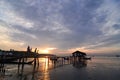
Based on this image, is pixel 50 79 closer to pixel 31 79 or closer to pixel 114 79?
pixel 31 79

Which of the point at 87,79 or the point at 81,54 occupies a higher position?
the point at 81,54

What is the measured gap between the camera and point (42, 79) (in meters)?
24.9

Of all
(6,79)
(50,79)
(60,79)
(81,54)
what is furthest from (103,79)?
(81,54)

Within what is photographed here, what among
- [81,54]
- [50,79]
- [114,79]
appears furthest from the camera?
[81,54]

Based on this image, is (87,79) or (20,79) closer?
(20,79)

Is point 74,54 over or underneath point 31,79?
over

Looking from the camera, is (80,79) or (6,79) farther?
(80,79)

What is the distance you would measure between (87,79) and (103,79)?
9.35ft

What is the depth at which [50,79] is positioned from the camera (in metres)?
25.4

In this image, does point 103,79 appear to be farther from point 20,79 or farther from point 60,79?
point 20,79

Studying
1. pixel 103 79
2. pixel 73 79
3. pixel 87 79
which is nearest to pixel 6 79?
pixel 73 79

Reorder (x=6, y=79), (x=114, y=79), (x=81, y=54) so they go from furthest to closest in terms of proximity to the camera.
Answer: (x=81, y=54) → (x=114, y=79) → (x=6, y=79)

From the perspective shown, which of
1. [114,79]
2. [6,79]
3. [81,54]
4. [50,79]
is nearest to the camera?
[6,79]

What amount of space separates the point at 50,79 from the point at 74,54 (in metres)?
47.0
